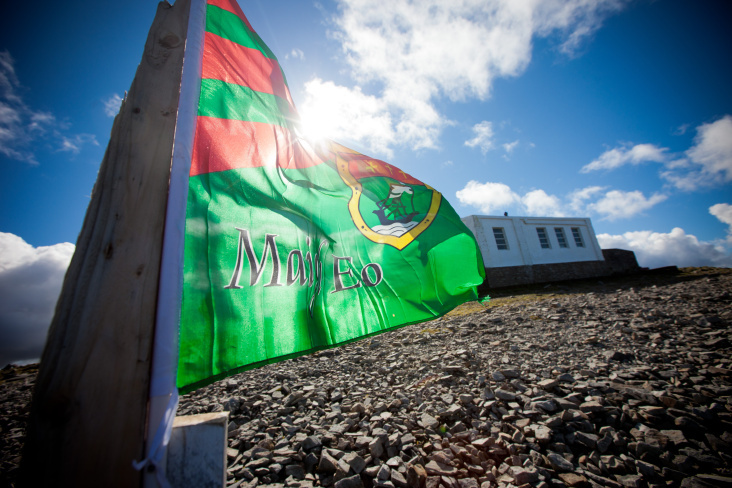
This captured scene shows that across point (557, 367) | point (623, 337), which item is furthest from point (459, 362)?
point (623, 337)

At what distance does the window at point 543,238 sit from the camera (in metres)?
20.1

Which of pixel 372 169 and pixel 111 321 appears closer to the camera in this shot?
pixel 111 321

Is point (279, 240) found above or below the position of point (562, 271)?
above

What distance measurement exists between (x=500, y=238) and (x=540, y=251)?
3.30m

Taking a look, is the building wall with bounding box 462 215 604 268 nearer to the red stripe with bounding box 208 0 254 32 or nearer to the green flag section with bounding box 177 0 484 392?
the green flag section with bounding box 177 0 484 392

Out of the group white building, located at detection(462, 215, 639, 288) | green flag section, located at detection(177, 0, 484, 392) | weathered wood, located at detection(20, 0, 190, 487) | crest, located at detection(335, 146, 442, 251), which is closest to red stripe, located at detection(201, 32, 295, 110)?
green flag section, located at detection(177, 0, 484, 392)

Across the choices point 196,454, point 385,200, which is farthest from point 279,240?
point 385,200

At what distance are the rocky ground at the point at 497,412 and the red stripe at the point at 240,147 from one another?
3.27 metres

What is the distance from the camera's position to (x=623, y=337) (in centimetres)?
621

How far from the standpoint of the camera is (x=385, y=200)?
3.11 m

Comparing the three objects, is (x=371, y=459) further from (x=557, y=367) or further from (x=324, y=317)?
(x=557, y=367)

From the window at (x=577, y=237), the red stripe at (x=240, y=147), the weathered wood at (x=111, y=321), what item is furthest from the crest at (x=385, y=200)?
the window at (x=577, y=237)

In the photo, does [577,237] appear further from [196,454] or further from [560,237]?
[196,454]

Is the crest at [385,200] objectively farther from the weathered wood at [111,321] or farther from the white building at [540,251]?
the white building at [540,251]
